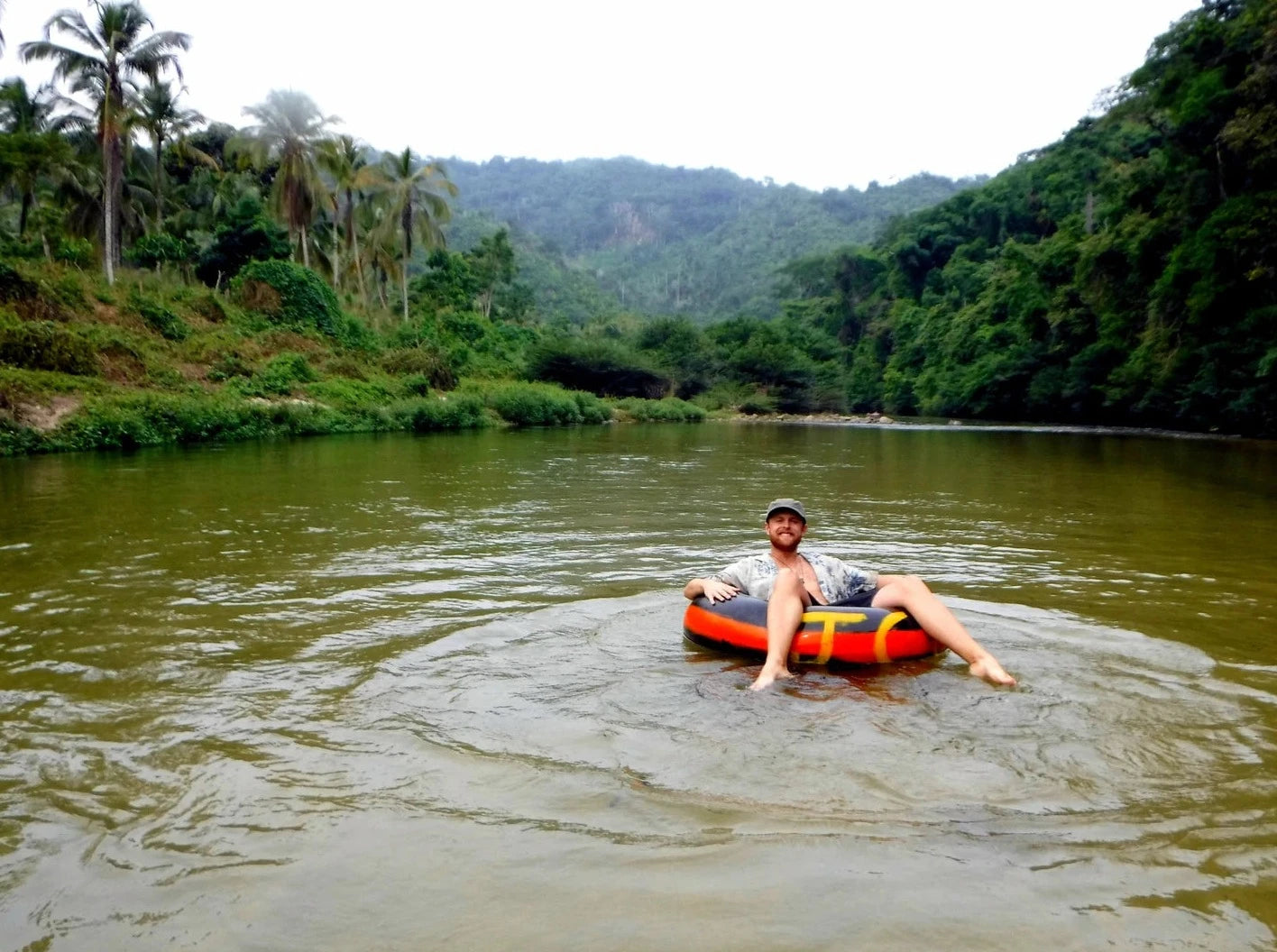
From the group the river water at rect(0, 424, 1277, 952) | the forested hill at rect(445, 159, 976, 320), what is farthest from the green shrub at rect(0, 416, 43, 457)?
the forested hill at rect(445, 159, 976, 320)

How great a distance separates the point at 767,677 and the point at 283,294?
33.4 m

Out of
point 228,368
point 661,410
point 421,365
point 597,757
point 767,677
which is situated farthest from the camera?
point 661,410

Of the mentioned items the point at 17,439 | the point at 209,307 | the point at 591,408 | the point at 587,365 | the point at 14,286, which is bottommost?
the point at 17,439

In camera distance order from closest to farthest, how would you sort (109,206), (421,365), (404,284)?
(109,206), (421,365), (404,284)

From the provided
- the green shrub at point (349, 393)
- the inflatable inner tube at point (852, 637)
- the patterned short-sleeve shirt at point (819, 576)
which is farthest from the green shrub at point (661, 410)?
the inflatable inner tube at point (852, 637)

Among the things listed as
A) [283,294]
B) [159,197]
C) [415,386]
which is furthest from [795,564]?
[159,197]

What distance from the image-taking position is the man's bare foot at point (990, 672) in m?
4.79

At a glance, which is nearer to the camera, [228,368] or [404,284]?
[228,368]

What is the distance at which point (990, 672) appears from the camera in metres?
4.84

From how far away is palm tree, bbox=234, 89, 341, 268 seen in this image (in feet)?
116

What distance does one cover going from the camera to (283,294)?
34594mm

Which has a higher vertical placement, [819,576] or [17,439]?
[17,439]

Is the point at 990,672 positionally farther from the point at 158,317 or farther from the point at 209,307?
the point at 209,307

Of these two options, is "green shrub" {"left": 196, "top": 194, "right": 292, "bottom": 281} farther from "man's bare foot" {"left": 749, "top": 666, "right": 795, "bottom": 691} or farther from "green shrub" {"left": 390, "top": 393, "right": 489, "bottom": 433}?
"man's bare foot" {"left": 749, "top": 666, "right": 795, "bottom": 691}
